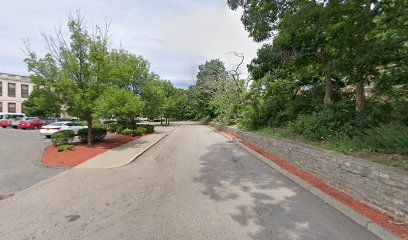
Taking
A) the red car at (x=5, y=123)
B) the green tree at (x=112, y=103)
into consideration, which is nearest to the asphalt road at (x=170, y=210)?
the green tree at (x=112, y=103)

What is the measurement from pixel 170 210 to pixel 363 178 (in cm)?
416

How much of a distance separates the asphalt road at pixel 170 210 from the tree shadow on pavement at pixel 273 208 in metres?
0.02

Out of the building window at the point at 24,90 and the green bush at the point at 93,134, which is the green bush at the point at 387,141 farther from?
the building window at the point at 24,90

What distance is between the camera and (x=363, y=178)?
4.16 meters

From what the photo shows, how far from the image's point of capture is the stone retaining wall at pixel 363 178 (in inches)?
134

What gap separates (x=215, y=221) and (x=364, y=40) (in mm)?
8455

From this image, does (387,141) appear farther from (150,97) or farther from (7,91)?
(7,91)

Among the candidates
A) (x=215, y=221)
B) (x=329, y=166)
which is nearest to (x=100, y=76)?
(x=215, y=221)

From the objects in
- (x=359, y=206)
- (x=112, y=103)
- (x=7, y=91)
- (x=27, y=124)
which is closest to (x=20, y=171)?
(x=112, y=103)

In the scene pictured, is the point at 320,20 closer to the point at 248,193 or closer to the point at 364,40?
the point at 364,40

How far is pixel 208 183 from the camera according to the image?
225 inches

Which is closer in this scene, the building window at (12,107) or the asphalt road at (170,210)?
the asphalt road at (170,210)

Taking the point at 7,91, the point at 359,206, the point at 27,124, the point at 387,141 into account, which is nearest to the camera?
the point at 359,206

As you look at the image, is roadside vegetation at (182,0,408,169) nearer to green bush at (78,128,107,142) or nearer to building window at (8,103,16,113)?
green bush at (78,128,107,142)
